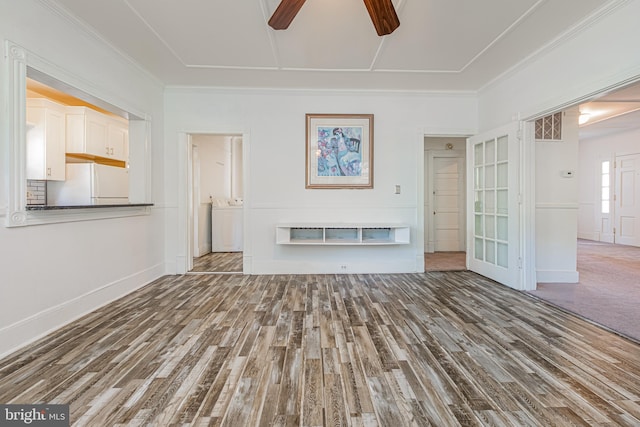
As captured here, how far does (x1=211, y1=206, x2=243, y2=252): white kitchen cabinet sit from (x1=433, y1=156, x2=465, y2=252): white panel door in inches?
163

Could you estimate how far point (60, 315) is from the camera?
2.52 metres

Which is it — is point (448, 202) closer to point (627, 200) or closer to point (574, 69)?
point (574, 69)

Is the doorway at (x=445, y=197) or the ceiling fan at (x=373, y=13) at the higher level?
the ceiling fan at (x=373, y=13)

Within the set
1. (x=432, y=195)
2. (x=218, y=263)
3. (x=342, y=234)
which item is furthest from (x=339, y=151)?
(x=432, y=195)

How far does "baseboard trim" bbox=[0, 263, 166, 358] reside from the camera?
209 cm

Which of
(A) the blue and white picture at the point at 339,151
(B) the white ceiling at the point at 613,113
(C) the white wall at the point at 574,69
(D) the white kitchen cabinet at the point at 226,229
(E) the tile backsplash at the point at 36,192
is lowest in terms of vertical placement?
(D) the white kitchen cabinet at the point at 226,229

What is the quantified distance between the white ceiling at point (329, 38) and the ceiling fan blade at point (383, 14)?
1.10 ft

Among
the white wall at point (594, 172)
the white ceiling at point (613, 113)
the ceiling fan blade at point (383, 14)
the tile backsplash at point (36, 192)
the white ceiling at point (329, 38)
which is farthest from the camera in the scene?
the white wall at point (594, 172)

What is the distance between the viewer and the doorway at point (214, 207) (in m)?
5.53

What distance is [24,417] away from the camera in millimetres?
1458

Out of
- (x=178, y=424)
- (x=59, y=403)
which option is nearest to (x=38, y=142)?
(x=59, y=403)

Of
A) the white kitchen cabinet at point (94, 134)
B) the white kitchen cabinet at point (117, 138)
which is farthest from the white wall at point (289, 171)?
the white kitchen cabinet at point (117, 138)

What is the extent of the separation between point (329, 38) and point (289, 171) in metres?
1.85

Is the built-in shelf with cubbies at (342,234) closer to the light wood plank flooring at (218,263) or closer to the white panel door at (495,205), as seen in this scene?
the light wood plank flooring at (218,263)
